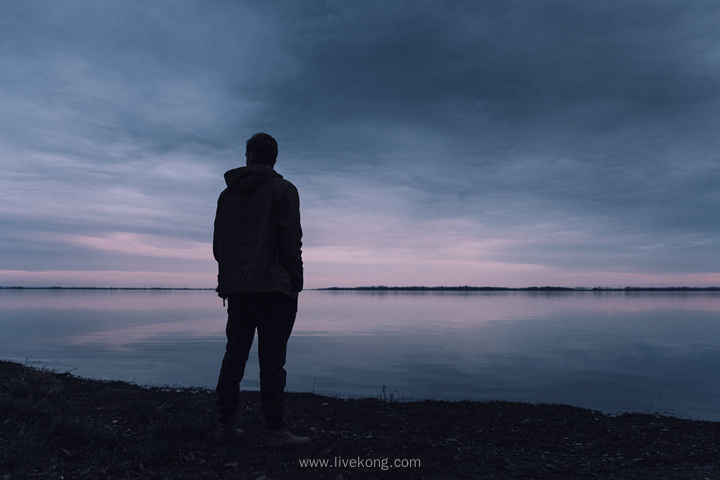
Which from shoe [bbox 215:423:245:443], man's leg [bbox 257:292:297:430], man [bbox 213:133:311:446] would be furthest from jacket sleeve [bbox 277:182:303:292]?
shoe [bbox 215:423:245:443]

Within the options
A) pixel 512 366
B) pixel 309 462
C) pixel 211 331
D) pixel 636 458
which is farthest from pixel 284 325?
pixel 211 331

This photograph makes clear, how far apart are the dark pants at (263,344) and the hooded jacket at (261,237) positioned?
0.20 meters

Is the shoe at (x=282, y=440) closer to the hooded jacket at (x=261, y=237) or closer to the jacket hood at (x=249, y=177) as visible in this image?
the hooded jacket at (x=261, y=237)

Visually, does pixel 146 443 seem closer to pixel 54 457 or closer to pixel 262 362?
pixel 54 457

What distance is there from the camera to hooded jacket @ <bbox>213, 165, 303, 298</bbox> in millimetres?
5172

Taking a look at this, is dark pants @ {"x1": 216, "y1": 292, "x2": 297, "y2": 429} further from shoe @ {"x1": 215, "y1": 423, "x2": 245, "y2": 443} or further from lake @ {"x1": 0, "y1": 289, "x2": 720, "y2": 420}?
lake @ {"x1": 0, "y1": 289, "x2": 720, "y2": 420}

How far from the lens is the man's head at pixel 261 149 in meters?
5.61

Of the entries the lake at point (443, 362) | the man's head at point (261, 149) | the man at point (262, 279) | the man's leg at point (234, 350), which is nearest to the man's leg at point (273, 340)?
the man at point (262, 279)

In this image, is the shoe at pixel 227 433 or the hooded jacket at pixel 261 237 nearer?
the hooded jacket at pixel 261 237

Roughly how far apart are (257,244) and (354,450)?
2780mm

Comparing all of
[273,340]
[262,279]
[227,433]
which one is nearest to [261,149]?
[262,279]

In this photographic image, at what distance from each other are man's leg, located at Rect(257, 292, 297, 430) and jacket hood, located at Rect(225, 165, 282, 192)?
134cm

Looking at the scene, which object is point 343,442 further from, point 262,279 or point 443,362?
point 443,362

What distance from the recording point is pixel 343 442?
18.7 ft
